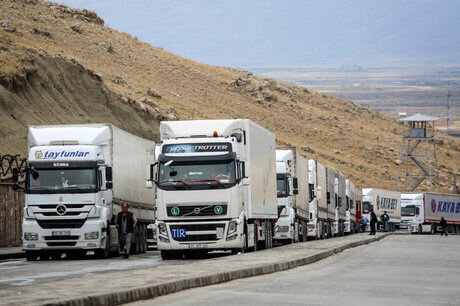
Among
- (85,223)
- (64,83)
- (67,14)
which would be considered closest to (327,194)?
(64,83)

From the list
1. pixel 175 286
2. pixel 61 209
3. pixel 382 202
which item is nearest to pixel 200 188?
pixel 61 209

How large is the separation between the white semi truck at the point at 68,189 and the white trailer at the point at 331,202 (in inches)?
979

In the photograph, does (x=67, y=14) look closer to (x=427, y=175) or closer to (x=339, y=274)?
(x=427, y=175)

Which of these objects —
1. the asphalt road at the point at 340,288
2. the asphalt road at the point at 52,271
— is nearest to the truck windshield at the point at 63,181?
the asphalt road at the point at 52,271

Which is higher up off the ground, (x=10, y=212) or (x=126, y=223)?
(x=10, y=212)

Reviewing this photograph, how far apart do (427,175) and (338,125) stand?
14.3 m

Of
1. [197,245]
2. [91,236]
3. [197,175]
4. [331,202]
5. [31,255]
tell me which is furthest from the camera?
[331,202]

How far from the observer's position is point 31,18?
9419 cm

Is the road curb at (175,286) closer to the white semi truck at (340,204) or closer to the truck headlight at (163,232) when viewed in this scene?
the truck headlight at (163,232)

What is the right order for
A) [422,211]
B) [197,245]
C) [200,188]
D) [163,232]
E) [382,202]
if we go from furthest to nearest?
[422,211] → [382,202] → [163,232] → [197,245] → [200,188]

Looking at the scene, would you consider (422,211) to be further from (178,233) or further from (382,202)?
(178,233)

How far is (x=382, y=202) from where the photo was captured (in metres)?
79.0

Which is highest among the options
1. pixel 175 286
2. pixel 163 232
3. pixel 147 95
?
pixel 147 95

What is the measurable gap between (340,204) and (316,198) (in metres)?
14.1
